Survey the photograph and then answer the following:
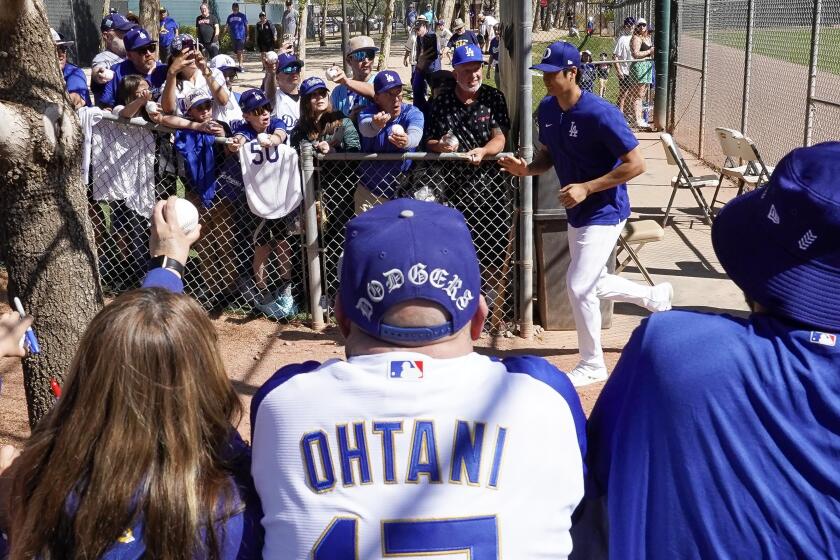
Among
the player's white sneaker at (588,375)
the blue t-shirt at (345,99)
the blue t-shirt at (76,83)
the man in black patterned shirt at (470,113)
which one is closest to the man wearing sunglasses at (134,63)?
the blue t-shirt at (76,83)

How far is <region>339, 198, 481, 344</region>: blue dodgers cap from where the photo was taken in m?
1.76

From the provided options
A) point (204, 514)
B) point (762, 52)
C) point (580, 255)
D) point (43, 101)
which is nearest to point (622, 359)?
point (204, 514)

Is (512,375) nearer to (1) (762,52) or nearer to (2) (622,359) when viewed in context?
(2) (622,359)

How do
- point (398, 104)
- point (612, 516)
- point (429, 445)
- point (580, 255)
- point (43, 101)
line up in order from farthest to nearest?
point (398, 104), point (580, 255), point (43, 101), point (612, 516), point (429, 445)

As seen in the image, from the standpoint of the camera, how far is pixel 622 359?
1.86 m

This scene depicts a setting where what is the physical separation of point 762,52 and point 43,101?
1328 cm

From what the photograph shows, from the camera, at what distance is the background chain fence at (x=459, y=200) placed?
21.5ft

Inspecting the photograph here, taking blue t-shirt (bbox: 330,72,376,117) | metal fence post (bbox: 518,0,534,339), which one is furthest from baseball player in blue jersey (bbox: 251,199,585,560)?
blue t-shirt (bbox: 330,72,376,117)

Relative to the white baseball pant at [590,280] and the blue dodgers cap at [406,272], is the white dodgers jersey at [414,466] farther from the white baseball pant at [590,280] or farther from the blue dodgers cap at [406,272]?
the white baseball pant at [590,280]

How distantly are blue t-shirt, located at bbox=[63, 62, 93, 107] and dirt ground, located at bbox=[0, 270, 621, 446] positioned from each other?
6.38 ft

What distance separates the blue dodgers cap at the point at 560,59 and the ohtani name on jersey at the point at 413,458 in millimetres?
3983

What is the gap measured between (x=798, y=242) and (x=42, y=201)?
284 centimetres

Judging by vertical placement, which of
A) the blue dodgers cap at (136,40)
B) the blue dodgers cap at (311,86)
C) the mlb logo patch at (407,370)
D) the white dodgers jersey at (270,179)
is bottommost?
the white dodgers jersey at (270,179)

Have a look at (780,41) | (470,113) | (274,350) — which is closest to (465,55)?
(470,113)
